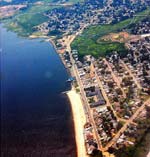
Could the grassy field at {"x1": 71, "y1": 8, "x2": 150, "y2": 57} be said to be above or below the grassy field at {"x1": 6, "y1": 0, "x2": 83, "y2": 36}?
above

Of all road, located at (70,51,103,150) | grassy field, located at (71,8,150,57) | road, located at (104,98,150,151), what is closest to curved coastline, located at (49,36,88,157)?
road, located at (70,51,103,150)

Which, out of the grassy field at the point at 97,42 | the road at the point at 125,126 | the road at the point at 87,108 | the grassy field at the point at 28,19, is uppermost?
the road at the point at 125,126

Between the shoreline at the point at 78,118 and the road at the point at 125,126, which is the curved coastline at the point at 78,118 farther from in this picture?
the road at the point at 125,126

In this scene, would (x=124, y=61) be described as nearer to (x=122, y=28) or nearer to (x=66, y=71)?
(x=66, y=71)

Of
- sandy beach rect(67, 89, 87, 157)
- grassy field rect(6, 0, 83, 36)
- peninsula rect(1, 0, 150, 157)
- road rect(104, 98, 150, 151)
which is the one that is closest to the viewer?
road rect(104, 98, 150, 151)

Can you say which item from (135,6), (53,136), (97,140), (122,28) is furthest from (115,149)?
(135,6)

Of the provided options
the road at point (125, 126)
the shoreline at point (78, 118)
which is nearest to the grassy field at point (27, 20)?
the shoreline at point (78, 118)

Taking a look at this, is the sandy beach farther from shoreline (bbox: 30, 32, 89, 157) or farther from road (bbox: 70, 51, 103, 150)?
road (bbox: 70, 51, 103, 150)

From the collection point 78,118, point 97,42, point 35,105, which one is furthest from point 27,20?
point 78,118
